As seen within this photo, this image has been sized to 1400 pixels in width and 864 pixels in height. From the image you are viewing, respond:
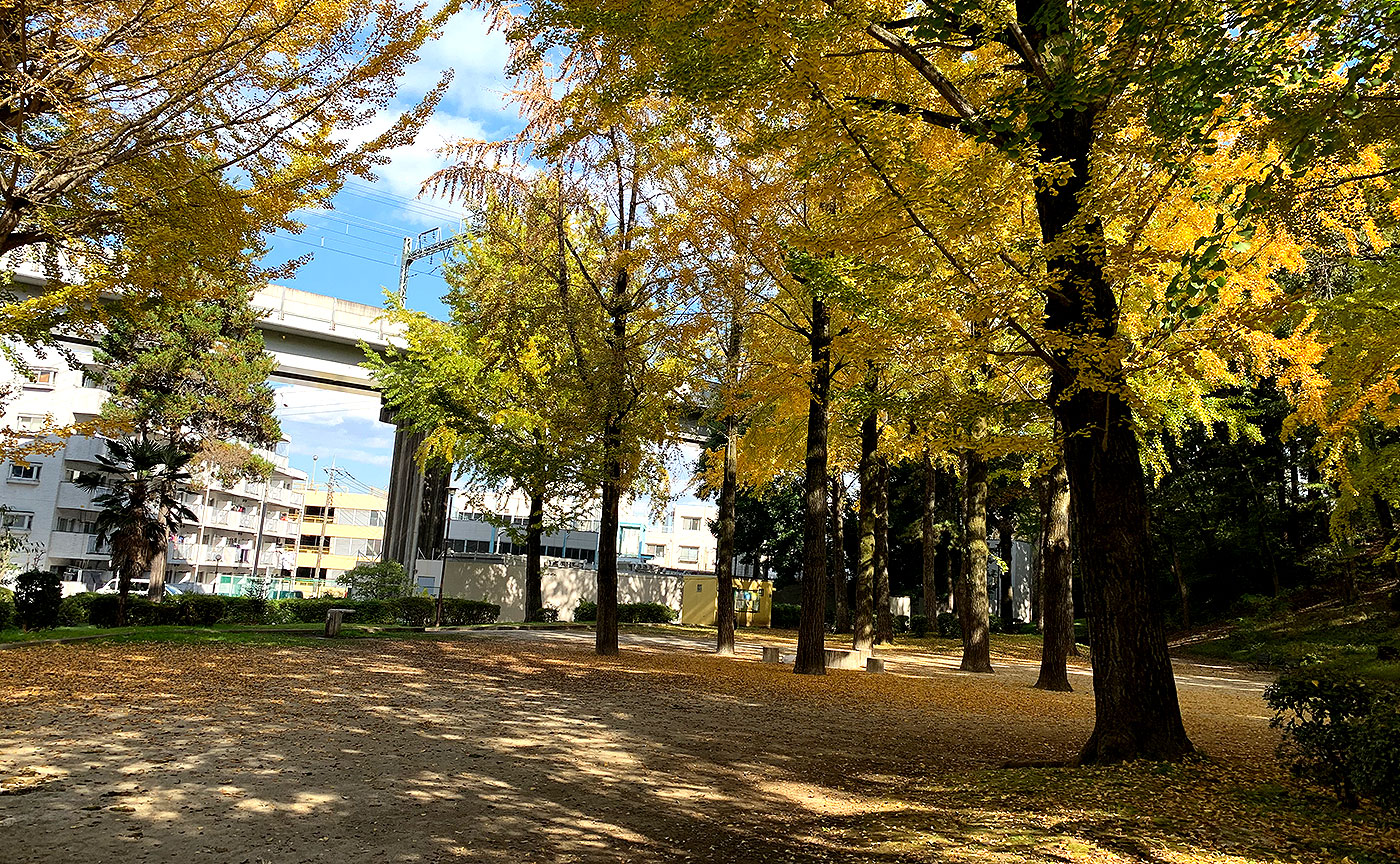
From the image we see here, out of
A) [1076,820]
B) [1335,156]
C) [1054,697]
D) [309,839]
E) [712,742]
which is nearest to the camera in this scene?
[309,839]

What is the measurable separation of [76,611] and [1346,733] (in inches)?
901

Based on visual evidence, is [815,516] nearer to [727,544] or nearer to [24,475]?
[727,544]

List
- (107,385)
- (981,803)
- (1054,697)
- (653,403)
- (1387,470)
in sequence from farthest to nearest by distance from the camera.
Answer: (107,385)
(653,403)
(1054,697)
(1387,470)
(981,803)

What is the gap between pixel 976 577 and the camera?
1744 cm

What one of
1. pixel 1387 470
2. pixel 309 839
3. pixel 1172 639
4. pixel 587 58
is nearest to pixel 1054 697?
pixel 1387 470

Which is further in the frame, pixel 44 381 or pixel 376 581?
pixel 44 381

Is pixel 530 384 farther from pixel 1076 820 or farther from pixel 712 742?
pixel 1076 820

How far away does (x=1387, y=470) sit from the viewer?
10688 mm

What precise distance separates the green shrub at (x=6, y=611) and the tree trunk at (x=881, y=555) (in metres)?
19.1

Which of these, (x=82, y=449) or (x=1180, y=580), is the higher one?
(x=82, y=449)

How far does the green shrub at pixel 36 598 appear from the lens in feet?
54.4

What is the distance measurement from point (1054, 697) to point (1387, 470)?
18.9 feet

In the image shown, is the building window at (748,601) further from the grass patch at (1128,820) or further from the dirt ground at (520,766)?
the grass patch at (1128,820)

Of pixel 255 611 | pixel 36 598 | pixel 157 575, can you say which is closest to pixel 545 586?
pixel 255 611
